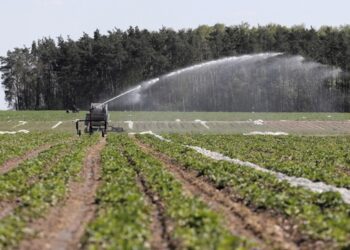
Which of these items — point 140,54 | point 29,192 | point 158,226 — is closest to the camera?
point 158,226

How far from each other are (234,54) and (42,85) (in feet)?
134

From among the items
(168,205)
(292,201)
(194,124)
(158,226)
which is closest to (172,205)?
(168,205)

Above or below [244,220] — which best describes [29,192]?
above

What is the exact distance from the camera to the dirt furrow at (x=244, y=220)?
11.4 metres

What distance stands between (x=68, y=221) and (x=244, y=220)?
381 cm

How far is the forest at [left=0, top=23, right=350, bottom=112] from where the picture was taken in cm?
11194

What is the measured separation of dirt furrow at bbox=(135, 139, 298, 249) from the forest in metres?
93.2

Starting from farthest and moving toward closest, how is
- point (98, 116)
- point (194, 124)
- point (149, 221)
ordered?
point (194, 124) < point (98, 116) < point (149, 221)

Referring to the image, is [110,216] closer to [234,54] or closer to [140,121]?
[140,121]

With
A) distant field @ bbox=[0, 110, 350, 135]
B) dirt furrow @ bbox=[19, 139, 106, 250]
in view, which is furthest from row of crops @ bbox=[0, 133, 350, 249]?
distant field @ bbox=[0, 110, 350, 135]

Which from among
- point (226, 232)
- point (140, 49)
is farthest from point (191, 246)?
point (140, 49)

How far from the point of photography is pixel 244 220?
43.4 feet

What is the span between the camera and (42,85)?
128 m

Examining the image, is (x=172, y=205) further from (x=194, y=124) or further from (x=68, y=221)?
(x=194, y=124)
